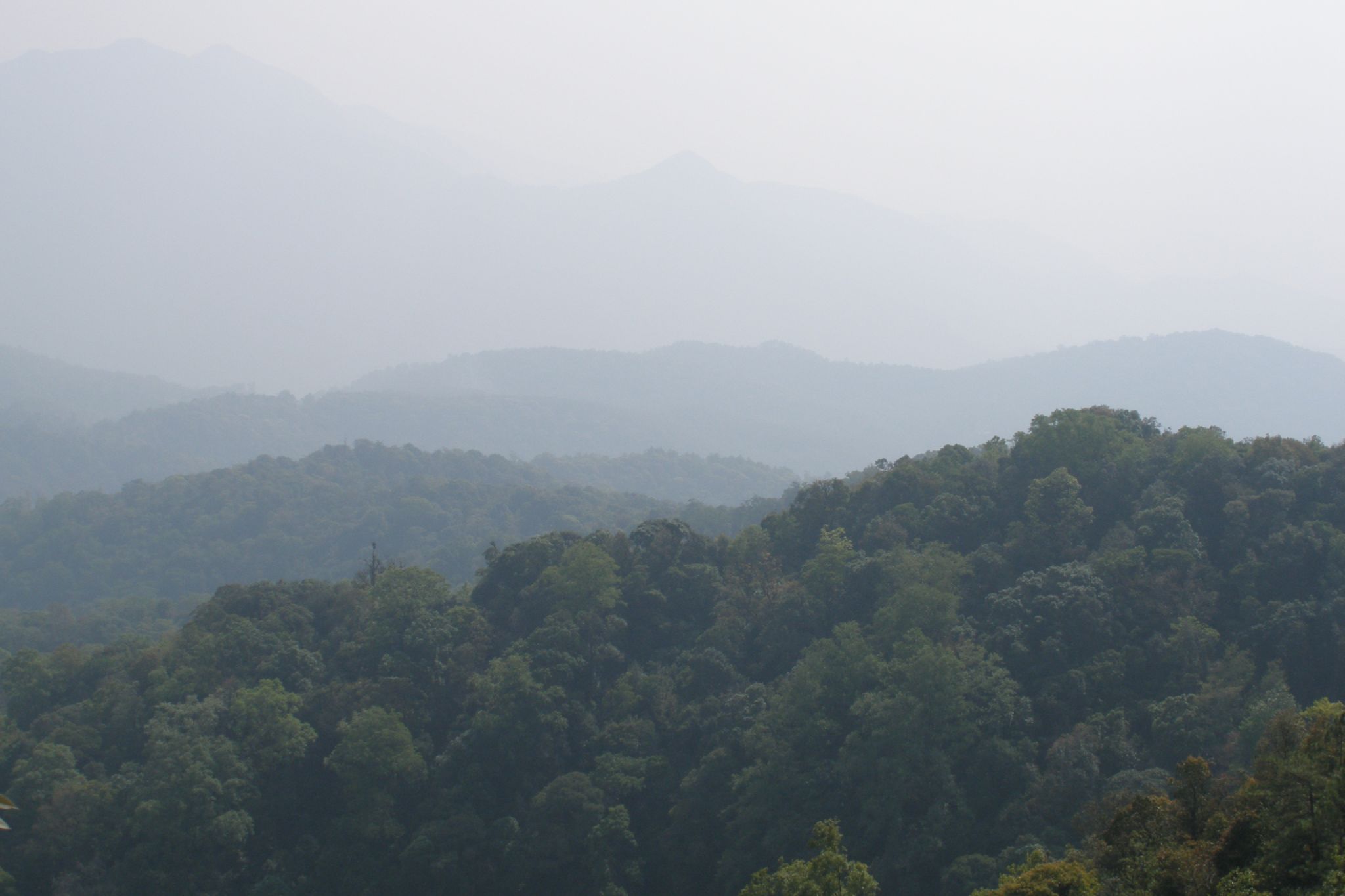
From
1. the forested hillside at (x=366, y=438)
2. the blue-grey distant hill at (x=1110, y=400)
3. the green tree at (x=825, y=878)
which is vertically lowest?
the green tree at (x=825, y=878)

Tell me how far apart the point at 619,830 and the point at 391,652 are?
10.5 m

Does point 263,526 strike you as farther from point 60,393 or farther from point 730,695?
point 60,393

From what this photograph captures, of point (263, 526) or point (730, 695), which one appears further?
point (263, 526)

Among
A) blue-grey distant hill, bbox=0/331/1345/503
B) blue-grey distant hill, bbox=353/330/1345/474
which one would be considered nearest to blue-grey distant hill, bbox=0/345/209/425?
blue-grey distant hill, bbox=0/331/1345/503

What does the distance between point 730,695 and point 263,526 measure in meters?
68.7

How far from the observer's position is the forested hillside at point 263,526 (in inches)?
3169

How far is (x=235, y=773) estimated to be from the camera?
2788 cm

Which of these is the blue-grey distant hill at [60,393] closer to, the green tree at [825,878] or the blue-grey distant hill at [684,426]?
the blue-grey distant hill at [684,426]

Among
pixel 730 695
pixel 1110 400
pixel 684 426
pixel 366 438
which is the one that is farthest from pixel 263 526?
pixel 1110 400

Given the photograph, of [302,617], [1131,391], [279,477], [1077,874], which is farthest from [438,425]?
[1077,874]

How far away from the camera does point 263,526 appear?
8819 centimetres

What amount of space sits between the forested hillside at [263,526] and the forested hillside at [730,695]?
3764 centimetres

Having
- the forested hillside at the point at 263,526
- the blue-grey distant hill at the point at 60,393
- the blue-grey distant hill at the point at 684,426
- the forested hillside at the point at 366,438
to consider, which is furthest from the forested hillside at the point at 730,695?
the blue-grey distant hill at the point at 60,393

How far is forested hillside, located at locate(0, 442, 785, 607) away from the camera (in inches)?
3169
